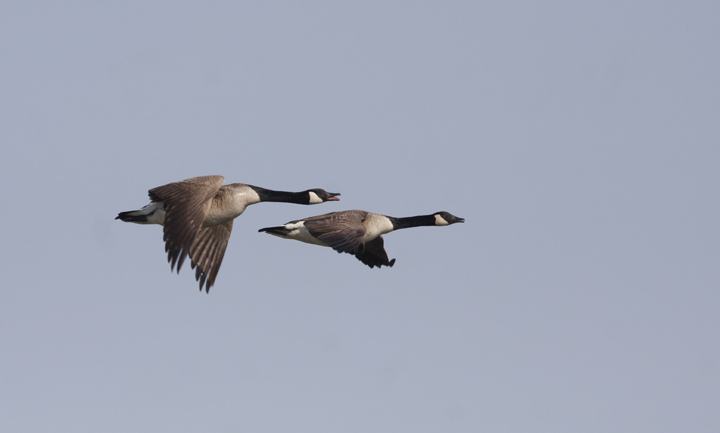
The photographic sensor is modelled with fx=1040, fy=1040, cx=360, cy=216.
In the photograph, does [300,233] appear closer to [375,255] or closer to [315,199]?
[315,199]

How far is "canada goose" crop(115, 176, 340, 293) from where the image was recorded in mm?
18922

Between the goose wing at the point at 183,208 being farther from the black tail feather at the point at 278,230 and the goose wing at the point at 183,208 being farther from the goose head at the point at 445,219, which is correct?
the goose head at the point at 445,219

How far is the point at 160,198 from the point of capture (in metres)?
20.2

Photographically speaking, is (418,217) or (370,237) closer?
(370,237)

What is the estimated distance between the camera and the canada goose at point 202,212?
1892 centimetres

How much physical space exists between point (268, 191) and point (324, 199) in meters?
1.52

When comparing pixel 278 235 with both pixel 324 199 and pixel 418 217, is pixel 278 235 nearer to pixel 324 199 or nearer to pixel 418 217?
pixel 324 199

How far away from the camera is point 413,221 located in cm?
2445

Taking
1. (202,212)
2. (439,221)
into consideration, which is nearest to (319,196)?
(439,221)

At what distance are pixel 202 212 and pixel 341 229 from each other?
299 cm

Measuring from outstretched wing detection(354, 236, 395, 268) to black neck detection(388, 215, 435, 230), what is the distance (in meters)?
0.57

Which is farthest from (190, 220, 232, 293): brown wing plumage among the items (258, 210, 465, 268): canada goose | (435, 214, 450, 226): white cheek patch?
(435, 214, 450, 226): white cheek patch

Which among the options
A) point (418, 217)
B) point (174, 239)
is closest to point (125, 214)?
point (174, 239)

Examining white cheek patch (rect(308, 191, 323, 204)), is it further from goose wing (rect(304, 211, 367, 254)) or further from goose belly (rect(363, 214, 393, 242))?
goose belly (rect(363, 214, 393, 242))
